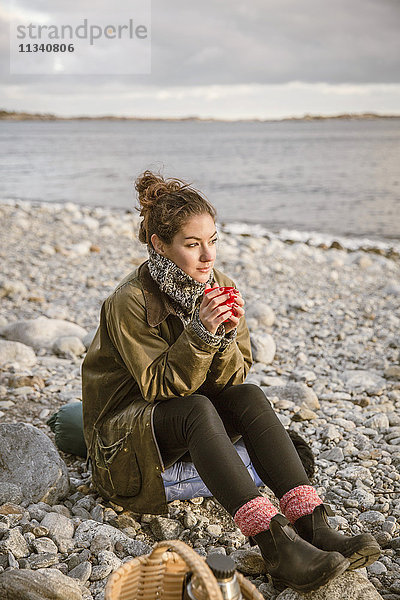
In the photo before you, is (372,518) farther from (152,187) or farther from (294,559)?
(152,187)

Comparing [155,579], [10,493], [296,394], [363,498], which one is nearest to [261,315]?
[296,394]

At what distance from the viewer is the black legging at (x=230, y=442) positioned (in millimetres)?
2713

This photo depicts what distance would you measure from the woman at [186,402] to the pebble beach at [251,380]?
0.23 meters

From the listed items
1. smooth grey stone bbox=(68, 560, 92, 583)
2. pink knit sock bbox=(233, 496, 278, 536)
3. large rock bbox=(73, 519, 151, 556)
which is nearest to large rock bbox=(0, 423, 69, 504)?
large rock bbox=(73, 519, 151, 556)

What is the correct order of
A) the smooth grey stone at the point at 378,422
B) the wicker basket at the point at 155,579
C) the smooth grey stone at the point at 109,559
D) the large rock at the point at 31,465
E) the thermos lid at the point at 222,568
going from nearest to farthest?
the thermos lid at the point at 222,568, the wicker basket at the point at 155,579, the smooth grey stone at the point at 109,559, the large rock at the point at 31,465, the smooth grey stone at the point at 378,422

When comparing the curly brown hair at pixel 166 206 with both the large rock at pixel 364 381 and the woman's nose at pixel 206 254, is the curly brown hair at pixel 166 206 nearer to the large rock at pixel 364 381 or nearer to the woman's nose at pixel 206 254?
the woman's nose at pixel 206 254

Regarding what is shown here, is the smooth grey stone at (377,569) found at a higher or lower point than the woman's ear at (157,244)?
lower

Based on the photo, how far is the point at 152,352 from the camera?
3.04m

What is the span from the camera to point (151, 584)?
218 centimetres

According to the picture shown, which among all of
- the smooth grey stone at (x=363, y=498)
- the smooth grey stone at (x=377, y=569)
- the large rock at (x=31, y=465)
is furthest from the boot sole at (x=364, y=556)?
the large rock at (x=31, y=465)

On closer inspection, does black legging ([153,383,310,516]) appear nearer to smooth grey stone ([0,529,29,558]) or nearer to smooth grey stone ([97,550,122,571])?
smooth grey stone ([97,550,122,571])

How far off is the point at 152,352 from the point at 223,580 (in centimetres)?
125

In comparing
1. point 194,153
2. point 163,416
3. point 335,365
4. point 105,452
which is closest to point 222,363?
point 163,416

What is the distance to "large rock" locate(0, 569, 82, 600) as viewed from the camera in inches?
95.5
